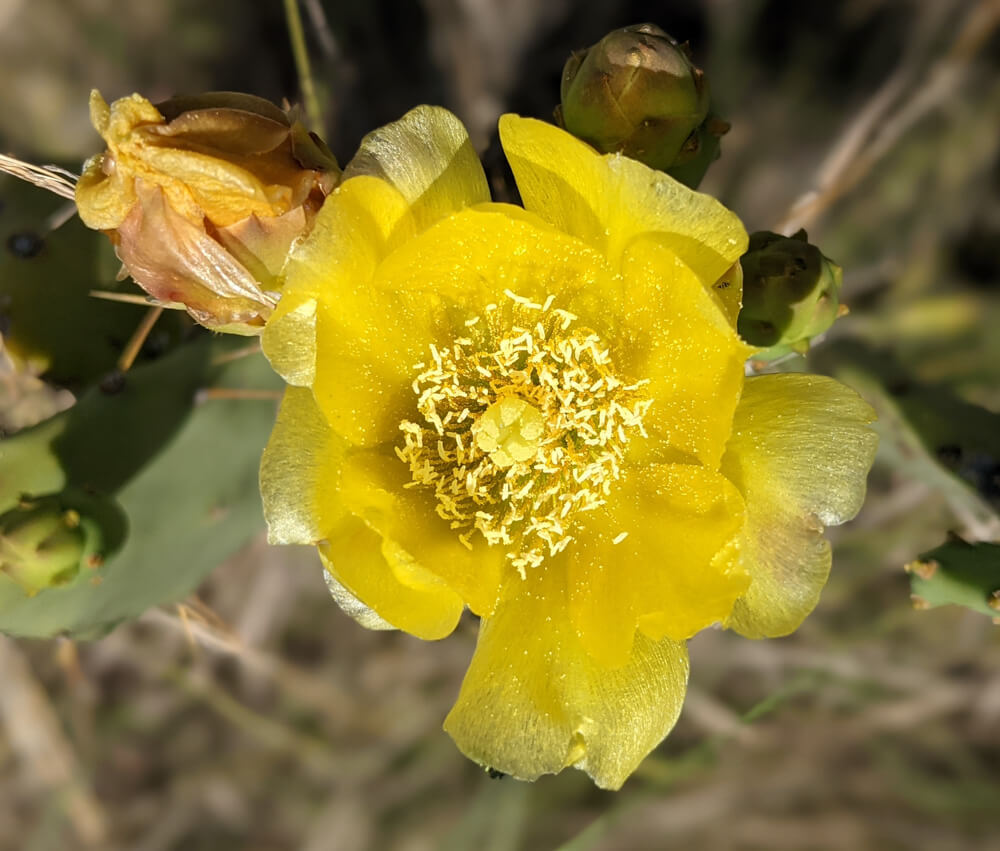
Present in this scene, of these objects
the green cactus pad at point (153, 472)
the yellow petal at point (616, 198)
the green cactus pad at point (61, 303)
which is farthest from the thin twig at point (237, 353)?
the yellow petal at point (616, 198)

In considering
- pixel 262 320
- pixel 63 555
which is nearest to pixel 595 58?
pixel 262 320

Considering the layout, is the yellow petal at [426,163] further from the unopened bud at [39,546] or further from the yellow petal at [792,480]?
the unopened bud at [39,546]

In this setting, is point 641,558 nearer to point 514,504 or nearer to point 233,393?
point 514,504

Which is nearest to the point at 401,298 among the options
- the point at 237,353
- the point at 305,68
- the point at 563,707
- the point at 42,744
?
the point at 237,353

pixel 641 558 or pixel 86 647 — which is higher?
pixel 641 558

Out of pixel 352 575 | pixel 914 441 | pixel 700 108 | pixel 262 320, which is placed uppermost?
pixel 700 108

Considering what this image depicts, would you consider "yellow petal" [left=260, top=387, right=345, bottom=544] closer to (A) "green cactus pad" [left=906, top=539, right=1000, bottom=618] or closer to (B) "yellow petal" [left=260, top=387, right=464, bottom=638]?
(B) "yellow petal" [left=260, top=387, right=464, bottom=638]
